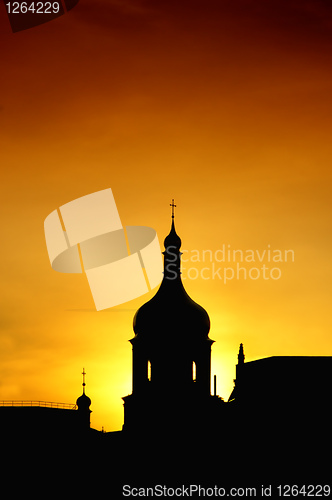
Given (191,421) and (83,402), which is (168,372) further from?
(83,402)

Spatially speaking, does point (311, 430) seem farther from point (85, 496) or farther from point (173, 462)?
point (85, 496)

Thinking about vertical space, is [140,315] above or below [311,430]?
above

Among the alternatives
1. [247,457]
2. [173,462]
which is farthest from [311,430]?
[173,462]

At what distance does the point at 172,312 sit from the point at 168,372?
4496mm

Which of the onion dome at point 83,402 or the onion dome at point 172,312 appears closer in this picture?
the onion dome at point 172,312

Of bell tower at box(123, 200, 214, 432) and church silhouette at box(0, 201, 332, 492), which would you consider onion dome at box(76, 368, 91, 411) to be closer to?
church silhouette at box(0, 201, 332, 492)

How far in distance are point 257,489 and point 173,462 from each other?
6732mm

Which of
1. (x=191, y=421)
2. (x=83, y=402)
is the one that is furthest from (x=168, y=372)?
(x=83, y=402)

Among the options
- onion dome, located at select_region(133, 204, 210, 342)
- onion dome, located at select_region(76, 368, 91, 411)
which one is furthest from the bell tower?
onion dome, located at select_region(76, 368, 91, 411)

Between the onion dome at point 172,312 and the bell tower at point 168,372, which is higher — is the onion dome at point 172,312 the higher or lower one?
the higher one

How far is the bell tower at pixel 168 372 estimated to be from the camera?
82.8 metres

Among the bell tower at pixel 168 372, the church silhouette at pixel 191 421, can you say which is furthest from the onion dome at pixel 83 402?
the bell tower at pixel 168 372

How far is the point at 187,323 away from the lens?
8369 cm

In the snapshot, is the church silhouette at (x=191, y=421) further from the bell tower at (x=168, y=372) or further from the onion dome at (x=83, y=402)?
the onion dome at (x=83, y=402)
